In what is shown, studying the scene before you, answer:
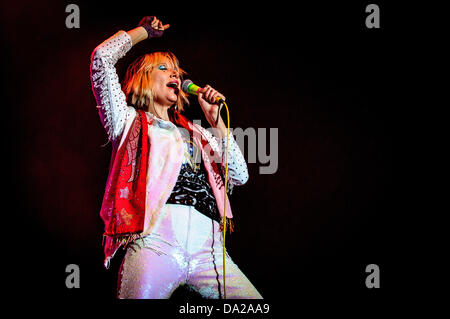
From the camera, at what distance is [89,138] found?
1.98 metres

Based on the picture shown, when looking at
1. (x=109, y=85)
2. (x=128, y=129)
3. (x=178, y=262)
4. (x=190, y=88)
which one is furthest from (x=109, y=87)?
(x=178, y=262)

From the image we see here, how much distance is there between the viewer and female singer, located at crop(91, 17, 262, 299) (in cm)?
140

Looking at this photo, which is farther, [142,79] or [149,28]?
[142,79]

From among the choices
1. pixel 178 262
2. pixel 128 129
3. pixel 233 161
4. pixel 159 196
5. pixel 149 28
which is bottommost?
pixel 178 262

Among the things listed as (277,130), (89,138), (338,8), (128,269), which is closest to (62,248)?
(89,138)

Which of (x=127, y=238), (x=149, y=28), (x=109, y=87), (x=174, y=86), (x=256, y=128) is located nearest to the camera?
(x=127, y=238)

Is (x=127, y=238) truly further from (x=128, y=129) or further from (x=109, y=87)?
(x=109, y=87)

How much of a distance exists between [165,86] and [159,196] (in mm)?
555

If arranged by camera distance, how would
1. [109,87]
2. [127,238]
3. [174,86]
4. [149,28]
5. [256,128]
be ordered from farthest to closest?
1. [256,128]
2. [174,86]
3. [149,28]
4. [109,87]
5. [127,238]

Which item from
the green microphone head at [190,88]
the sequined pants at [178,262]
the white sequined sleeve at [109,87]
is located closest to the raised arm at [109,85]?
the white sequined sleeve at [109,87]

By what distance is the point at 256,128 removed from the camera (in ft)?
6.86

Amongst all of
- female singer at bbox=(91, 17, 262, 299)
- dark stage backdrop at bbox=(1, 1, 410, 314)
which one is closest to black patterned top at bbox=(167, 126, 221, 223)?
female singer at bbox=(91, 17, 262, 299)

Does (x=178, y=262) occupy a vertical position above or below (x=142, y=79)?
below
